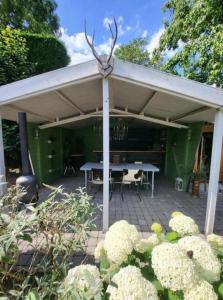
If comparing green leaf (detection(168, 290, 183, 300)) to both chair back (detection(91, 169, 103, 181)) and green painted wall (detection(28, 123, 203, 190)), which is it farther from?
green painted wall (detection(28, 123, 203, 190))

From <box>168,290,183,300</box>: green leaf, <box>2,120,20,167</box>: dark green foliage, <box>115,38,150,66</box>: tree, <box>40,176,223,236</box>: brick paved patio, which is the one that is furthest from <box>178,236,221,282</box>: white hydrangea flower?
<box>115,38,150,66</box>: tree

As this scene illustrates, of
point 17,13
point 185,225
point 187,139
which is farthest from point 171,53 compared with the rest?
point 17,13

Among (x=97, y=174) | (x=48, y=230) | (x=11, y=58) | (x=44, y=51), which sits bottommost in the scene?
(x=97, y=174)

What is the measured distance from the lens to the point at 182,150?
6305 millimetres

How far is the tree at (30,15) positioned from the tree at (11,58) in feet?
24.5

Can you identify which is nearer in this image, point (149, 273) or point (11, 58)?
point (149, 273)

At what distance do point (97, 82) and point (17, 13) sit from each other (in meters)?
12.6

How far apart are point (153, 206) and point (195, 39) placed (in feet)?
19.9

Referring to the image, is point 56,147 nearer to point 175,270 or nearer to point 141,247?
point 141,247

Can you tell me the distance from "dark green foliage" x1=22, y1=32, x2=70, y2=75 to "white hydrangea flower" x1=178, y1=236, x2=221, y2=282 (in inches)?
320

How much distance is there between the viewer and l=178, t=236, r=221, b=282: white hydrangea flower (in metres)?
0.85

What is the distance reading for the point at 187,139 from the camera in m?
5.93

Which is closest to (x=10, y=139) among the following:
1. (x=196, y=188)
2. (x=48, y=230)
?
(x=48, y=230)

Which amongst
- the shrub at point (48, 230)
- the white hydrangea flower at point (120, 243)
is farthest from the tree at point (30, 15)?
the white hydrangea flower at point (120, 243)
